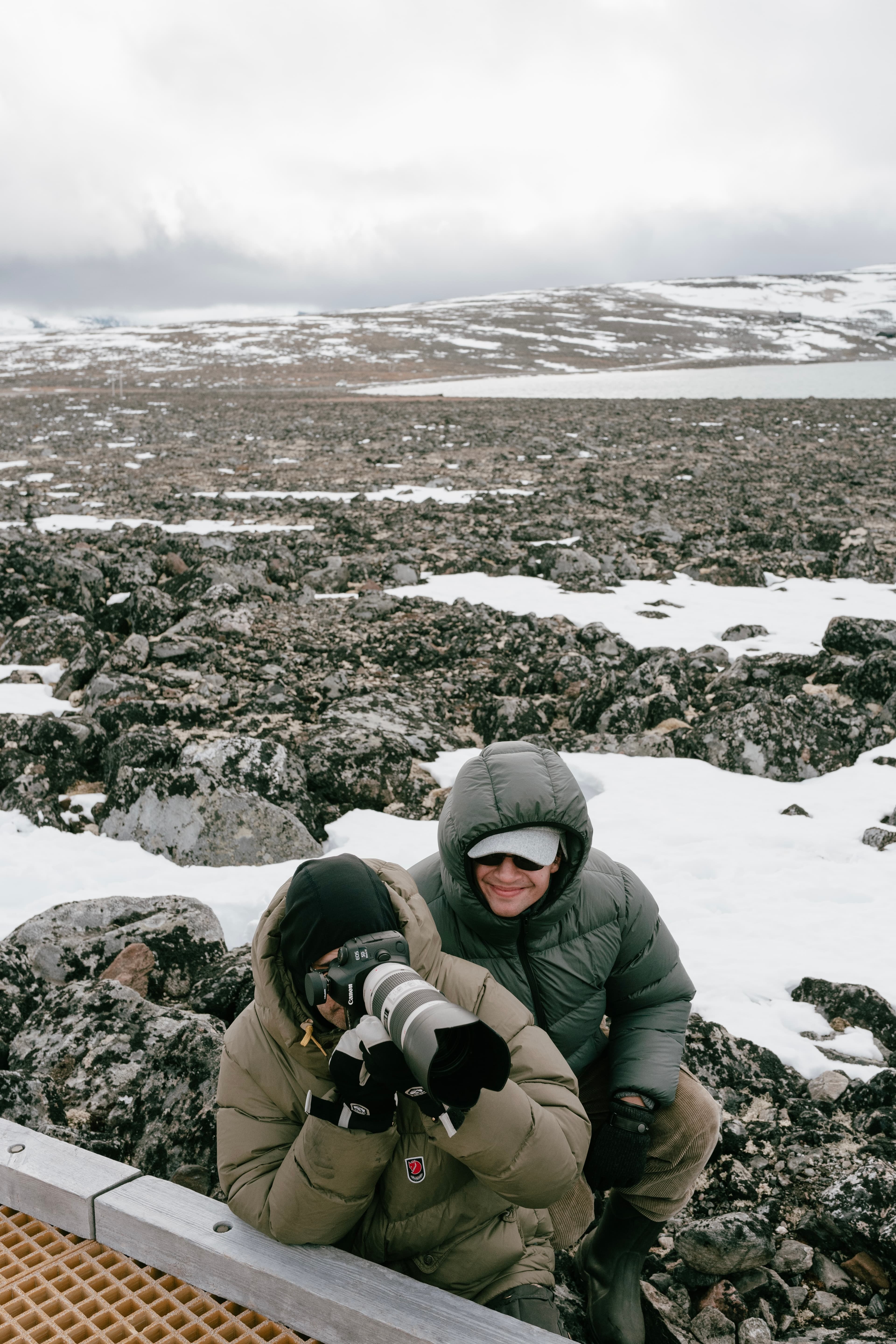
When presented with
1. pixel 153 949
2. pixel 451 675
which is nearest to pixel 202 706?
pixel 451 675

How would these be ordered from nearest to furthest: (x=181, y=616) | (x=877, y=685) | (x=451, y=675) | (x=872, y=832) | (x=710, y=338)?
(x=872, y=832) < (x=877, y=685) < (x=451, y=675) < (x=181, y=616) < (x=710, y=338)

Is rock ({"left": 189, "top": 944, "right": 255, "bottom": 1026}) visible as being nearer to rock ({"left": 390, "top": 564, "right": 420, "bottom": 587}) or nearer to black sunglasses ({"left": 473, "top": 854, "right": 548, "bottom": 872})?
black sunglasses ({"left": 473, "top": 854, "right": 548, "bottom": 872})

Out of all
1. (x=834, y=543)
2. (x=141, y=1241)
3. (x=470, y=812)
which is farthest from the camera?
(x=834, y=543)

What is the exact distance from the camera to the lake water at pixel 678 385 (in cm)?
3731

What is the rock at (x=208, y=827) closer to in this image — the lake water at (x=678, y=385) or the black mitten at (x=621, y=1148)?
the black mitten at (x=621, y=1148)

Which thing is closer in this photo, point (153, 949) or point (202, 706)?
point (153, 949)

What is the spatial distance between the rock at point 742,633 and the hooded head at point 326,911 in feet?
21.4

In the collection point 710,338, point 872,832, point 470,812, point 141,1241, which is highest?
point 710,338

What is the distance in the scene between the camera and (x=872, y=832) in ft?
15.9

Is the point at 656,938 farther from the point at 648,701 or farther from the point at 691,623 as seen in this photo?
the point at 691,623

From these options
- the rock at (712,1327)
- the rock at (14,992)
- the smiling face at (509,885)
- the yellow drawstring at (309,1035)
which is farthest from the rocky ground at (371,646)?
the yellow drawstring at (309,1035)

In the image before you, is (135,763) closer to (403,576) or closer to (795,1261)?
(795,1261)

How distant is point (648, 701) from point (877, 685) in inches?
67.0

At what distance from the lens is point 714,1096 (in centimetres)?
306
